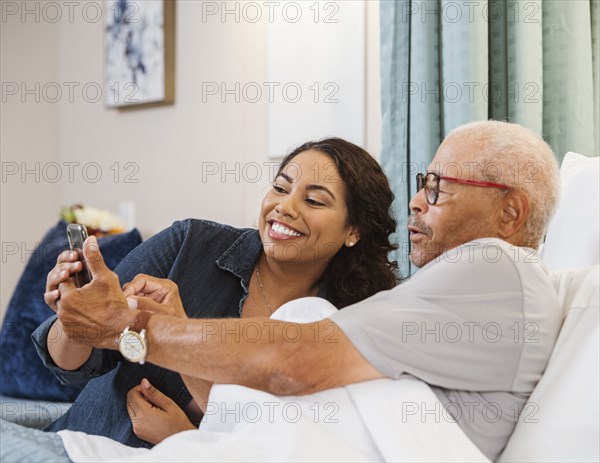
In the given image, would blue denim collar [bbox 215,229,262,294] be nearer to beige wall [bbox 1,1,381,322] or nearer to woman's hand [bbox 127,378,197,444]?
woman's hand [bbox 127,378,197,444]

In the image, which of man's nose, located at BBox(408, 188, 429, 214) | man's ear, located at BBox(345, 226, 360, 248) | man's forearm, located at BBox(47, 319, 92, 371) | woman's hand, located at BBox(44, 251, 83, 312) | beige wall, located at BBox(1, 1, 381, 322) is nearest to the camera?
woman's hand, located at BBox(44, 251, 83, 312)

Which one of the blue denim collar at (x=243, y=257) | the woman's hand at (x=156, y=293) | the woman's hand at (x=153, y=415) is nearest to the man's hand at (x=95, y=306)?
the woman's hand at (x=156, y=293)

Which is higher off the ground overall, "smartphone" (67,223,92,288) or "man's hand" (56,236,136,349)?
"smartphone" (67,223,92,288)

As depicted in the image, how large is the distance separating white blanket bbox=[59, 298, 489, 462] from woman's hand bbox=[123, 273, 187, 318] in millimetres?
255

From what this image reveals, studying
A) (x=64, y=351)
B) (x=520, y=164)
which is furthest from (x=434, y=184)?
(x=64, y=351)

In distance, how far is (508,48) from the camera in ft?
7.01

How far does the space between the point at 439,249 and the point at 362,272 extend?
1.46 feet

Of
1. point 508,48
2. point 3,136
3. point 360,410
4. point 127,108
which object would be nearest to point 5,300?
point 3,136

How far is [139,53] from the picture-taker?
3.07m

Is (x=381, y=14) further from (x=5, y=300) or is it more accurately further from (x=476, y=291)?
(x=5, y=300)

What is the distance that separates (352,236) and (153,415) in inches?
24.3

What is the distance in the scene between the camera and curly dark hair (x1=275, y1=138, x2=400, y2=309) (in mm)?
1811

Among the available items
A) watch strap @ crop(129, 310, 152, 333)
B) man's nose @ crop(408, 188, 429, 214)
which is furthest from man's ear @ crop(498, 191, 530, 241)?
watch strap @ crop(129, 310, 152, 333)

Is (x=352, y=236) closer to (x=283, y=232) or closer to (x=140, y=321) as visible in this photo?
(x=283, y=232)
